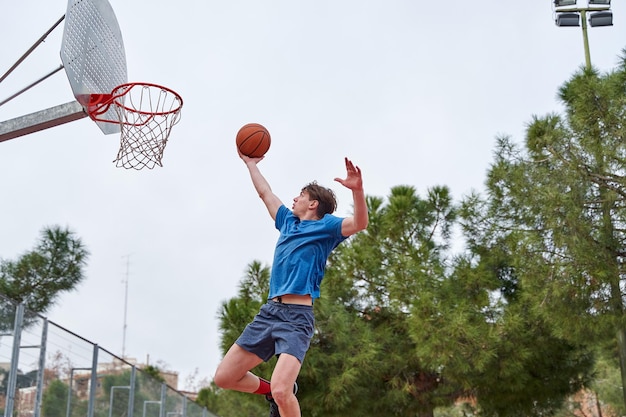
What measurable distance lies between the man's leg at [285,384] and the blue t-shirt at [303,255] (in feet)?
1.28

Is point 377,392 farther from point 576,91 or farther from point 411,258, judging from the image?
point 576,91

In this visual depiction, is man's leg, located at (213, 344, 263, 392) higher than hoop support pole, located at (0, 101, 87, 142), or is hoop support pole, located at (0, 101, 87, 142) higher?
hoop support pole, located at (0, 101, 87, 142)

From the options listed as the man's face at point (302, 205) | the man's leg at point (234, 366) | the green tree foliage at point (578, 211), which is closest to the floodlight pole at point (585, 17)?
the green tree foliage at point (578, 211)

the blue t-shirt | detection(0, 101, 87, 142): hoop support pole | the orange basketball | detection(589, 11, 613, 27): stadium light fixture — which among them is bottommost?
the blue t-shirt

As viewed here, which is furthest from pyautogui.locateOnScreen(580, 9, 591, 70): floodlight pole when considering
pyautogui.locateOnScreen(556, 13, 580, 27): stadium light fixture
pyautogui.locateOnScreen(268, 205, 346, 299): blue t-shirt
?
pyautogui.locateOnScreen(268, 205, 346, 299): blue t-shirt

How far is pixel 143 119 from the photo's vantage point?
223 inches

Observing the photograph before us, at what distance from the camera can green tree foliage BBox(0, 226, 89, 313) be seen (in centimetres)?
1314

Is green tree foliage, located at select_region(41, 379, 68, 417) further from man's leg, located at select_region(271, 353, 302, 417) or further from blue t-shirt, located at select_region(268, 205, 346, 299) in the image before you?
man's leg, located at select_region(271, 353, 302, 417)

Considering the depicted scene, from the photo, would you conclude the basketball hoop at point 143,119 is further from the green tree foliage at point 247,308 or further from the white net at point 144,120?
A: the green tree foliage at point 247,308

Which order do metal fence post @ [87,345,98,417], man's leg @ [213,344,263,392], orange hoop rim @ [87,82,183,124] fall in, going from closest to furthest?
1. man's leg @ [213,344,263,392]
2. orange hoop rim @ [87,82,183,124]
3. metal fence post @ [87,345,98,417]

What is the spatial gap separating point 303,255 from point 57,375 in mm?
4503

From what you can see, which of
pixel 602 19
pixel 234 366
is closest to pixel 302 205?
pixel 234 366

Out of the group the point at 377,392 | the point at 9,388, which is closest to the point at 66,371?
the point at 9,388

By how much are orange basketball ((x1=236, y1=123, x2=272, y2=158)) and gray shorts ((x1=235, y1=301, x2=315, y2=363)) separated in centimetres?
112
